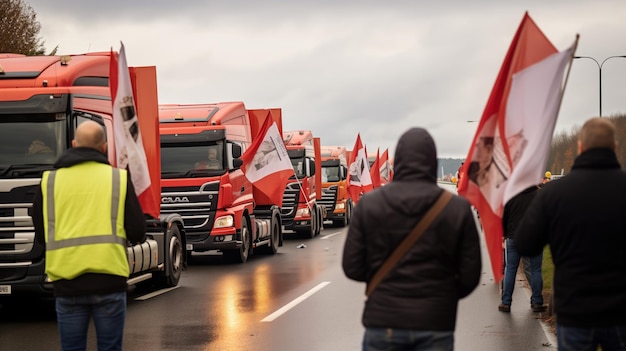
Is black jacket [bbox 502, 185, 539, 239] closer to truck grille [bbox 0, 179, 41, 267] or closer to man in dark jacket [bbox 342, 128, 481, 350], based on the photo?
truck grille [bbox 0, 179, 41, 267]

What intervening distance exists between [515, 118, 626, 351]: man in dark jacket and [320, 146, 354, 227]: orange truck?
34104mm

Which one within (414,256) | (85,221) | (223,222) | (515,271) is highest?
(85,221)

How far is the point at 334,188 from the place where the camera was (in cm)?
3944

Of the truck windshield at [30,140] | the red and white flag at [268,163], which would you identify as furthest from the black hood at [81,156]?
the red and white flag at [268,163]

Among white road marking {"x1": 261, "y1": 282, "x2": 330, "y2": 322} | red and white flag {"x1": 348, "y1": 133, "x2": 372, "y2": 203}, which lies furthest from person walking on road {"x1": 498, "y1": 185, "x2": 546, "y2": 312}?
red and white flag {"x1": 348, "y1": 133, "x2": 372, "y2": 203}

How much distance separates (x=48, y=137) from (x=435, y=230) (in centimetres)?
891

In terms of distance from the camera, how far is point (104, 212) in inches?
241

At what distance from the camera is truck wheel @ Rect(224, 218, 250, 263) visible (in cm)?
2175

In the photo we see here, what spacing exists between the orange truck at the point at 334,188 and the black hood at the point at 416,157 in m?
34.4

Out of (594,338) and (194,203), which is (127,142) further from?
(194,203)

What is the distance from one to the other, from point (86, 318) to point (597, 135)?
10.3ft

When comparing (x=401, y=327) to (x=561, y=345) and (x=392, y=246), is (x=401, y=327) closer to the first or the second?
(x=392, y=246)

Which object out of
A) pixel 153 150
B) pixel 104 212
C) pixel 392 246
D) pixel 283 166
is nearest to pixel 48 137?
pixel 153 150

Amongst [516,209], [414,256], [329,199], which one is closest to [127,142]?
[414,256]
